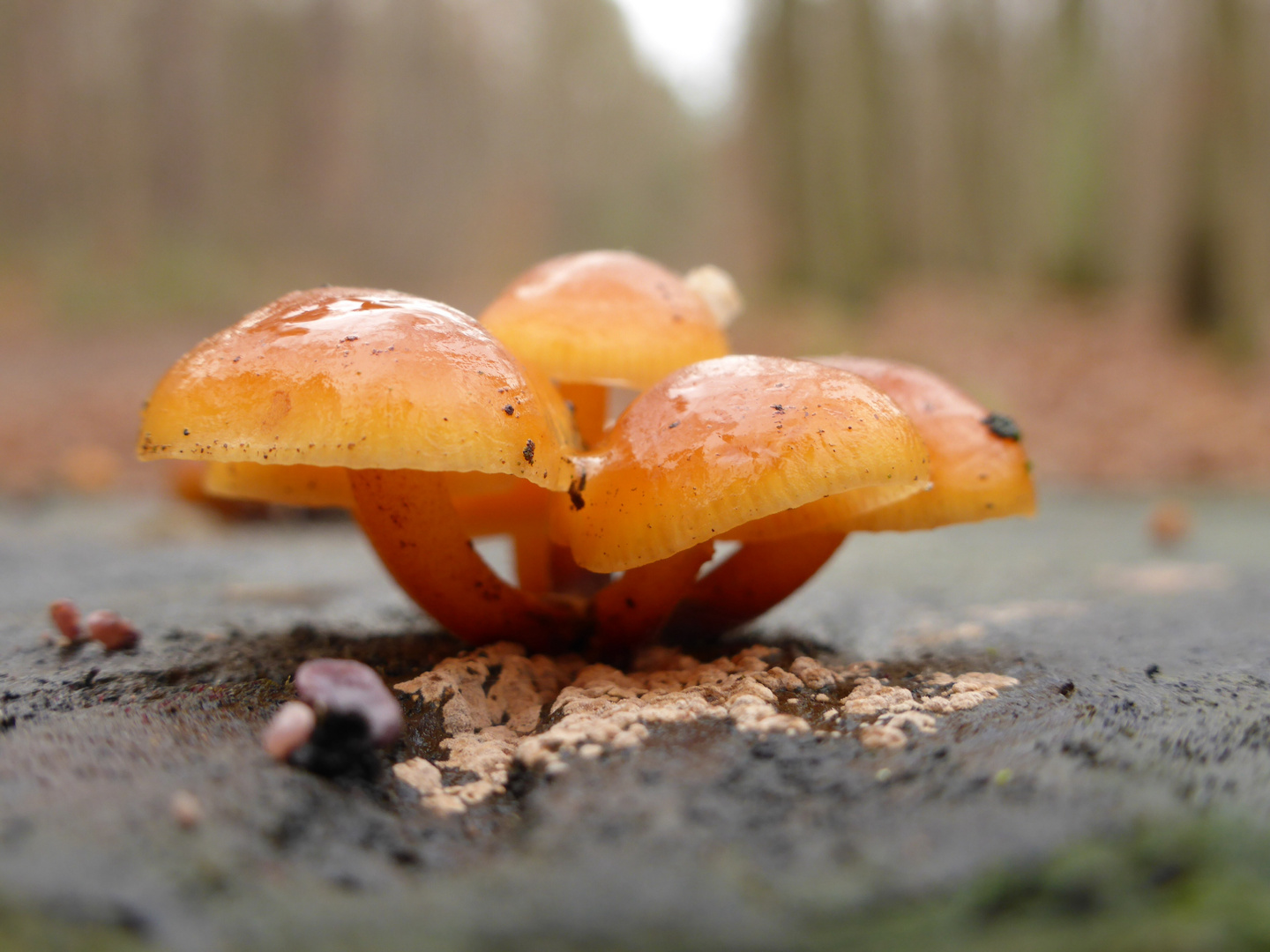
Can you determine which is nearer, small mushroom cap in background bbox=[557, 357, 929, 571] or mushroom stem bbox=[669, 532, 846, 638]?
small mushroom cap in background bbox=[557, 357, 929, 571]

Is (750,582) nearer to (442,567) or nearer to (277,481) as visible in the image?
(442,567)

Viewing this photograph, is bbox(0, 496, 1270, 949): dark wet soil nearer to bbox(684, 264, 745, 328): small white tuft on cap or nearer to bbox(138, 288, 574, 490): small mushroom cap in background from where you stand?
bbox(138, 288, 574, 490): small mushroom cap in background

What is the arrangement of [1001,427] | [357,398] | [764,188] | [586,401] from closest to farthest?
[357,398], [1001,427], [586,401], [764,188]

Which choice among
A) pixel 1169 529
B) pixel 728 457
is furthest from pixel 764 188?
pixel 728 457

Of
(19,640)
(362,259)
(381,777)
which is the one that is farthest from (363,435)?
(362,259)

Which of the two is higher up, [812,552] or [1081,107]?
[1081,107]

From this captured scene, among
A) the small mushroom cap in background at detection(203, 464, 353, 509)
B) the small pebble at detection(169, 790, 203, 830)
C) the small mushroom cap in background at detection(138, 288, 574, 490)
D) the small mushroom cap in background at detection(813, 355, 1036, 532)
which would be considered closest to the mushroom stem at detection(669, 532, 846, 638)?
the small mushroom cap in background at detection(813, 355, 1036, 532)

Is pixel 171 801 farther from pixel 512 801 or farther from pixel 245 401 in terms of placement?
pixel 245 401
